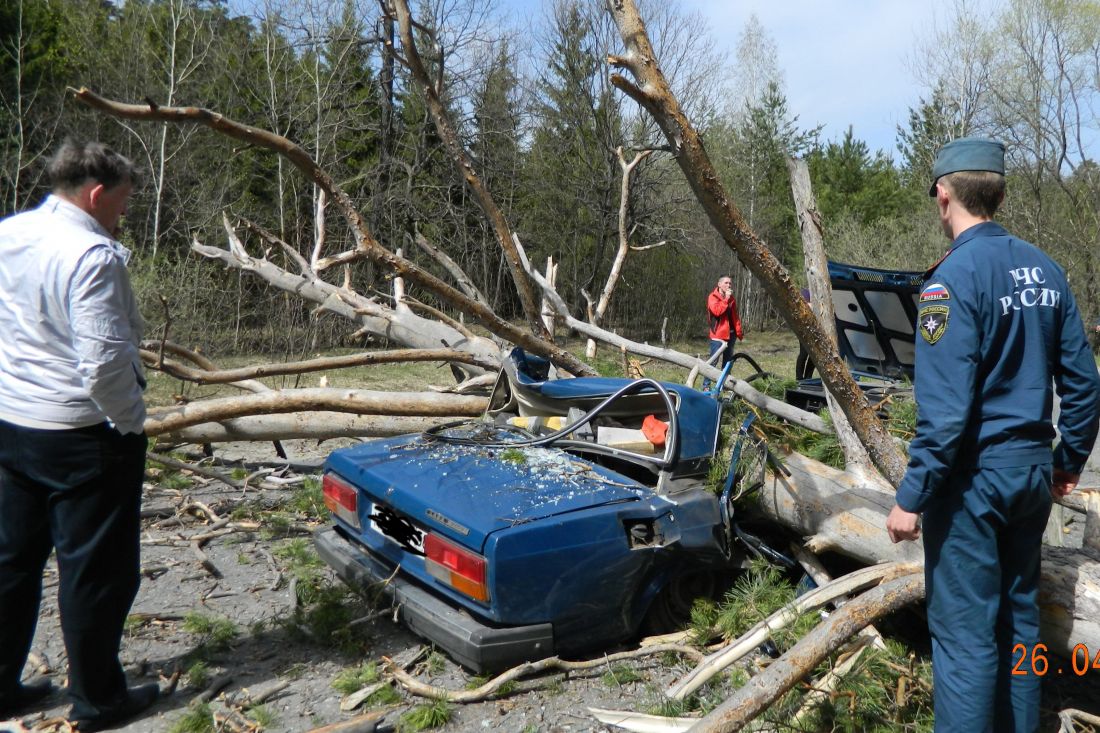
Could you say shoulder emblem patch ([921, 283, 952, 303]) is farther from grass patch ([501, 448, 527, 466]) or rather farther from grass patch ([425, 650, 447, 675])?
grass patch ([425, 650, 447, 675])

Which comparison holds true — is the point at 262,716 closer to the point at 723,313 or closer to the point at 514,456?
the point at 514,456

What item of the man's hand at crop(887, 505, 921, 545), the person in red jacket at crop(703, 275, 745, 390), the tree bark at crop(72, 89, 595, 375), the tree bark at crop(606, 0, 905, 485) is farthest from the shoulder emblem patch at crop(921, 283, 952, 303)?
the person in red jacket at crop(703, 275, 745, 390)

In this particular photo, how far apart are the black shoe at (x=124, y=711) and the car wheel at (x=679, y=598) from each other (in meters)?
2.09

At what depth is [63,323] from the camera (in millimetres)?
2973

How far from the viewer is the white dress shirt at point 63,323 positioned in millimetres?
2854

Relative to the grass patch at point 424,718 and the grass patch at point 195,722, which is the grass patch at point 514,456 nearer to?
the grass patch at point 424,718

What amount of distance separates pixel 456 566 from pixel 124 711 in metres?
1.33

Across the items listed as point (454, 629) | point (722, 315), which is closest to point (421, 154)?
point (722, 315)

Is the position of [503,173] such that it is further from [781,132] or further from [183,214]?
[781,132]

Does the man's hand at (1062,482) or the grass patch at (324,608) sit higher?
the man's hand at (1062,482)

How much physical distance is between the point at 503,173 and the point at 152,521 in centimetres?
1954

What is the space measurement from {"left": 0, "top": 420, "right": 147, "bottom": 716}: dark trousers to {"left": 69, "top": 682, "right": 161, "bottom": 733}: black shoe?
3 centimetres

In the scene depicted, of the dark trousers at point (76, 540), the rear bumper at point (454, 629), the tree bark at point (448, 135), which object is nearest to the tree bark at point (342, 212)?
the tree bark at point (448, 135)

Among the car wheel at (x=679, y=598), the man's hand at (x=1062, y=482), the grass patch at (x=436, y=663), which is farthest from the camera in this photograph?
the car wheel at (x=679, y=598)
